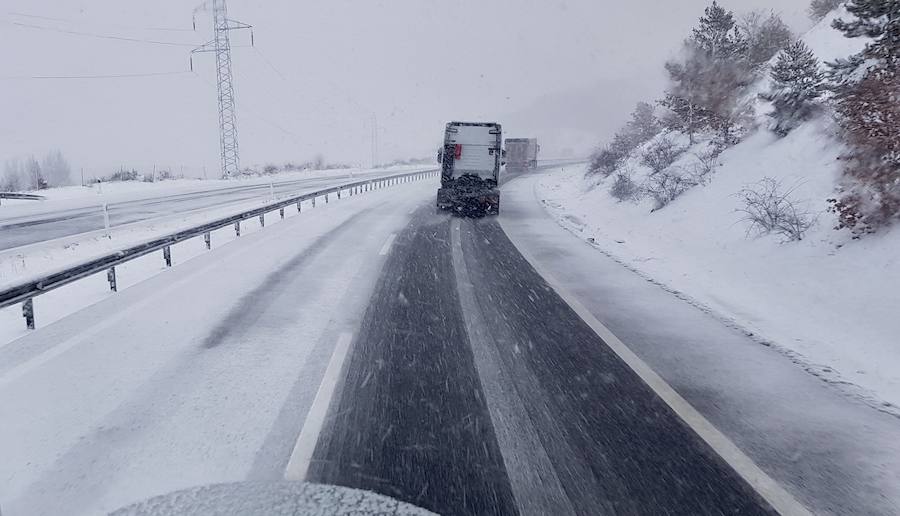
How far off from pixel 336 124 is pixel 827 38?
145 m

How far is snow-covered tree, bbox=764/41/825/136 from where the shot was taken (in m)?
14.8

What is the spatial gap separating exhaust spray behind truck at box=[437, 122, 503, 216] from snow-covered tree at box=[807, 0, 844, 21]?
3200 centimetres

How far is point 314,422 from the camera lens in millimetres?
4195

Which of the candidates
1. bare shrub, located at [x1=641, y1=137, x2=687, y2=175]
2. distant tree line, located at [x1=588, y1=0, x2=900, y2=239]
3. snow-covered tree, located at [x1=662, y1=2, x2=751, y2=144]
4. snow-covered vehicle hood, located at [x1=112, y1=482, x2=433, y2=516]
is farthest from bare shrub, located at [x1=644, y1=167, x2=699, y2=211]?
snow-covered vehicle hood, located at [x1=112, y1=482, x2=433, y2=516]

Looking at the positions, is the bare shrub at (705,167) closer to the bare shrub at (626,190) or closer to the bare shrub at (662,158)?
the bare shrub at (626,190)

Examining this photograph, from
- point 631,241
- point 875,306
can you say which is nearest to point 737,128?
point 631,241

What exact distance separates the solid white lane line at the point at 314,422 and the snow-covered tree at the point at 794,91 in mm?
14579

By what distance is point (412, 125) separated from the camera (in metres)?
189

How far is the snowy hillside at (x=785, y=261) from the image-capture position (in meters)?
5.93

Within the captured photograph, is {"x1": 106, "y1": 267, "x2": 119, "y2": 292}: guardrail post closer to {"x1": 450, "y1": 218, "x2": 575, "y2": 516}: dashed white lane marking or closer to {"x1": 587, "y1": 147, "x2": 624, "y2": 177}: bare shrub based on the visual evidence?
{"x1": 450, "y1": 218, "x2": 575, "y2": 516}: dashed white lane marking

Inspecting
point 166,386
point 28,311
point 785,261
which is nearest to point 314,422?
point 166,386

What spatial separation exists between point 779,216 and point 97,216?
2034cm

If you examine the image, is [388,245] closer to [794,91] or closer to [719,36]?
[794,91]

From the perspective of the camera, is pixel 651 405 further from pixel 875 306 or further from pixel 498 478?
pixel 875 306
